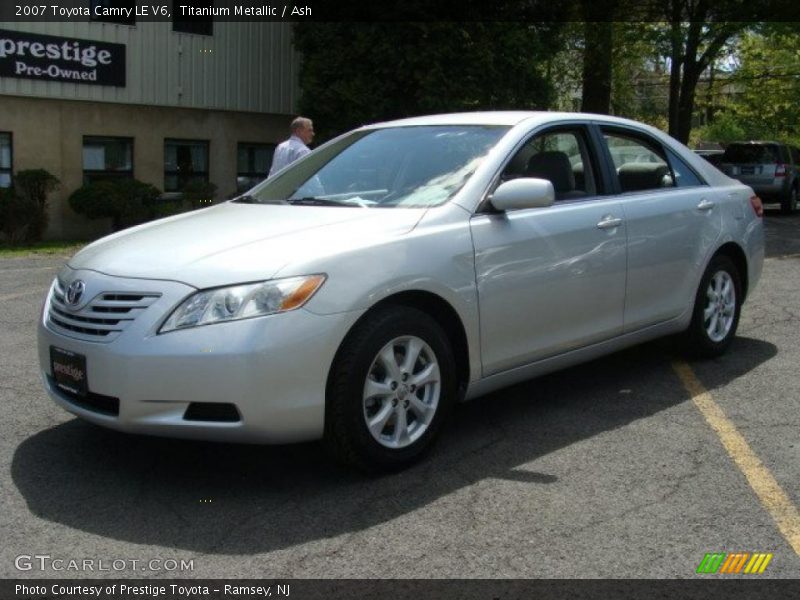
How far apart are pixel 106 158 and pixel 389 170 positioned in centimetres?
1405

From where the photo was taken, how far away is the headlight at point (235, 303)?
3.92 m

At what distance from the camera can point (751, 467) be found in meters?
4.53

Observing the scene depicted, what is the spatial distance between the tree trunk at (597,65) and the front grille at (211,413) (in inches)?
696

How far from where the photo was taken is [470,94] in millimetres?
17422

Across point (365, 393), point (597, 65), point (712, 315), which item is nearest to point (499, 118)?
point (365, 393)

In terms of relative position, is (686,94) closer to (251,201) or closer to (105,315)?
(251,201)

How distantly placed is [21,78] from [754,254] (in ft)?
44.1

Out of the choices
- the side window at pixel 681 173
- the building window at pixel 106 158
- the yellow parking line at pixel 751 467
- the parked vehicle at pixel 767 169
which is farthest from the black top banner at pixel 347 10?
the yellow parking line at pixel 751 467

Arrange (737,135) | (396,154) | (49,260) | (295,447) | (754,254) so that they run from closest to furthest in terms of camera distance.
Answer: (295,447) → (396,154) → (754,254) → (49,260) → (737,135)

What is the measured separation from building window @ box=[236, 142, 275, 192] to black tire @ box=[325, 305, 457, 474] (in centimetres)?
1585

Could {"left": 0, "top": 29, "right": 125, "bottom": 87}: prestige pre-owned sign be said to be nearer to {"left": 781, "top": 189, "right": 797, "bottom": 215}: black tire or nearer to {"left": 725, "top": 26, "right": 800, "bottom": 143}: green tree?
{"left": 781, "top": 189, "right": 797, "bottom": 215}: black tire
